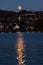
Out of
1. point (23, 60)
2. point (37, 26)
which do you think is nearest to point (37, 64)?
point (23, 60)

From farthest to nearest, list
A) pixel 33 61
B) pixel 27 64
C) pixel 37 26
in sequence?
pixel 37 26, pixel 33 61, pixel 27 64

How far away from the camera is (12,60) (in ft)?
122

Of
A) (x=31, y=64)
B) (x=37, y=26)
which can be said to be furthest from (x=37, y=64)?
(x=37, y=26)

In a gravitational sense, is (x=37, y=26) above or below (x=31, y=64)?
below

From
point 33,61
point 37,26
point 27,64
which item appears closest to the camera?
point 27,64

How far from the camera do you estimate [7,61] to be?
1458 inches

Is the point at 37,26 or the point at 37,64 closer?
the point at 37,64

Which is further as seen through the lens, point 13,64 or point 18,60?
point 18,60

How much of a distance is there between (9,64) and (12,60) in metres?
2.76

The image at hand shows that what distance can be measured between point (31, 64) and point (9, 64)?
2.15 m

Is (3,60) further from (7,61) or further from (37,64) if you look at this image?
(37,64)

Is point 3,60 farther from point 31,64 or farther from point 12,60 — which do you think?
point 31,64

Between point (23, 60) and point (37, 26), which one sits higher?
point (23, 60)

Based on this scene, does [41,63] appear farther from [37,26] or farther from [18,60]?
[37,26]
